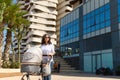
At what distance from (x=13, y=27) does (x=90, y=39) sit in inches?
713

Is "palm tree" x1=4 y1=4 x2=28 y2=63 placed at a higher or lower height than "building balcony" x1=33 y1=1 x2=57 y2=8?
lower

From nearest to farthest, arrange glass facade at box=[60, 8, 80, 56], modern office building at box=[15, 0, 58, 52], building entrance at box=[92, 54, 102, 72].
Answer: building entrance at box=[92, 54, 102, 72] < glass facade at box=[60, 8, 80, 56] < modern office building at box=[15, 0, 58, 52]

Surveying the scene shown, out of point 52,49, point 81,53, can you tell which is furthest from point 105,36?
point 52,49

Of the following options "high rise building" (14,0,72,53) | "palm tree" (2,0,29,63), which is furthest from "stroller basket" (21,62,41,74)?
"high rise building" (14,0,72,53)

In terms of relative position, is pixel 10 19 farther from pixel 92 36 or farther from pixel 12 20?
pixel 92 36

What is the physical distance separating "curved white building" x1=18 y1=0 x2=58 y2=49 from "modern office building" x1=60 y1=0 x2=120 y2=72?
38733 millimetres

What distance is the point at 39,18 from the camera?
98.1 metres

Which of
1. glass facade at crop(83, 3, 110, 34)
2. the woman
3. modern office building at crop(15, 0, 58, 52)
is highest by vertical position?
modern office building at crop(15, 0, 58, 52)

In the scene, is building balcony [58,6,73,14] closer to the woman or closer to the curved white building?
the curved white building

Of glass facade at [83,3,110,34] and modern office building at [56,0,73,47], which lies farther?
modern office building at [56,0,73,47]

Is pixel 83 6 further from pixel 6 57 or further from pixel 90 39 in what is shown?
pixel 6 57

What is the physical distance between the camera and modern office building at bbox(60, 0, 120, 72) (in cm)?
3681

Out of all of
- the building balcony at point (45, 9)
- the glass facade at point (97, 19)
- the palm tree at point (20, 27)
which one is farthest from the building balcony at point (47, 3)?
the palm tree at point (20, 27)

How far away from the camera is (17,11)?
28.6m
